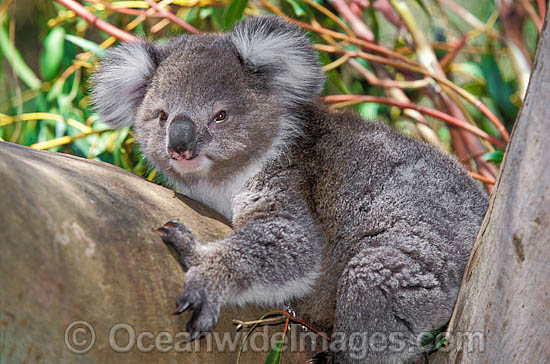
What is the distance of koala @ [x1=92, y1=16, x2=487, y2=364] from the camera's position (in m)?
1.94

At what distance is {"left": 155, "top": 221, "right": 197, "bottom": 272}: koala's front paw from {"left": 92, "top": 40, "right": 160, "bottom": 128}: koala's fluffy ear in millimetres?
906

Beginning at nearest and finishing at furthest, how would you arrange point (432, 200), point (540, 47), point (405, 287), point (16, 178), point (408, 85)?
point (16, 178) < point (540, 47) < point (405, 287) < point (432, 200) < point (408, 85)

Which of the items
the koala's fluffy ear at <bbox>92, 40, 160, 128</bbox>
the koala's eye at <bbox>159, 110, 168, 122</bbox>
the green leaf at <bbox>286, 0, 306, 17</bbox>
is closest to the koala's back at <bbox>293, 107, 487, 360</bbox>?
the koala's eye at <bbox>159, 110, 168, 122</bbox>

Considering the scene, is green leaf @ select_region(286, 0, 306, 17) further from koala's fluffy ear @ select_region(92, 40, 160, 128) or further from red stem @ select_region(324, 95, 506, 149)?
koala's fluffy ear @ select_region(92, 40, 160, 128)

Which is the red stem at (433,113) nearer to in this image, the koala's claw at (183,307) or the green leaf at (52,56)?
the green leaf at (52,56)

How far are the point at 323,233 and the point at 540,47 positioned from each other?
0.98 m

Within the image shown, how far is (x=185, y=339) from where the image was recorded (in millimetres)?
1636

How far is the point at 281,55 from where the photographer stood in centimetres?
238

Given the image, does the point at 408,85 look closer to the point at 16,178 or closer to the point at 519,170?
the point at 519,170

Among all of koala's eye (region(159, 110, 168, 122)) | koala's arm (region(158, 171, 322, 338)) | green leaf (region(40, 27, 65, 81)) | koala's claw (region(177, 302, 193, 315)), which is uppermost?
green leaf (region(40, 27, 65, 81))

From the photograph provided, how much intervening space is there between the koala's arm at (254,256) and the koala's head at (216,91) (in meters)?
0.21

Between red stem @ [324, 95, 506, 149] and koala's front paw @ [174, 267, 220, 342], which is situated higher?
red stem @ [324, 95, 506, 149]

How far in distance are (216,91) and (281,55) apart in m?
0.32

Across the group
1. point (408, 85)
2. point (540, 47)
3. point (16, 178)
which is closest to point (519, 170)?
point (540, 47)
